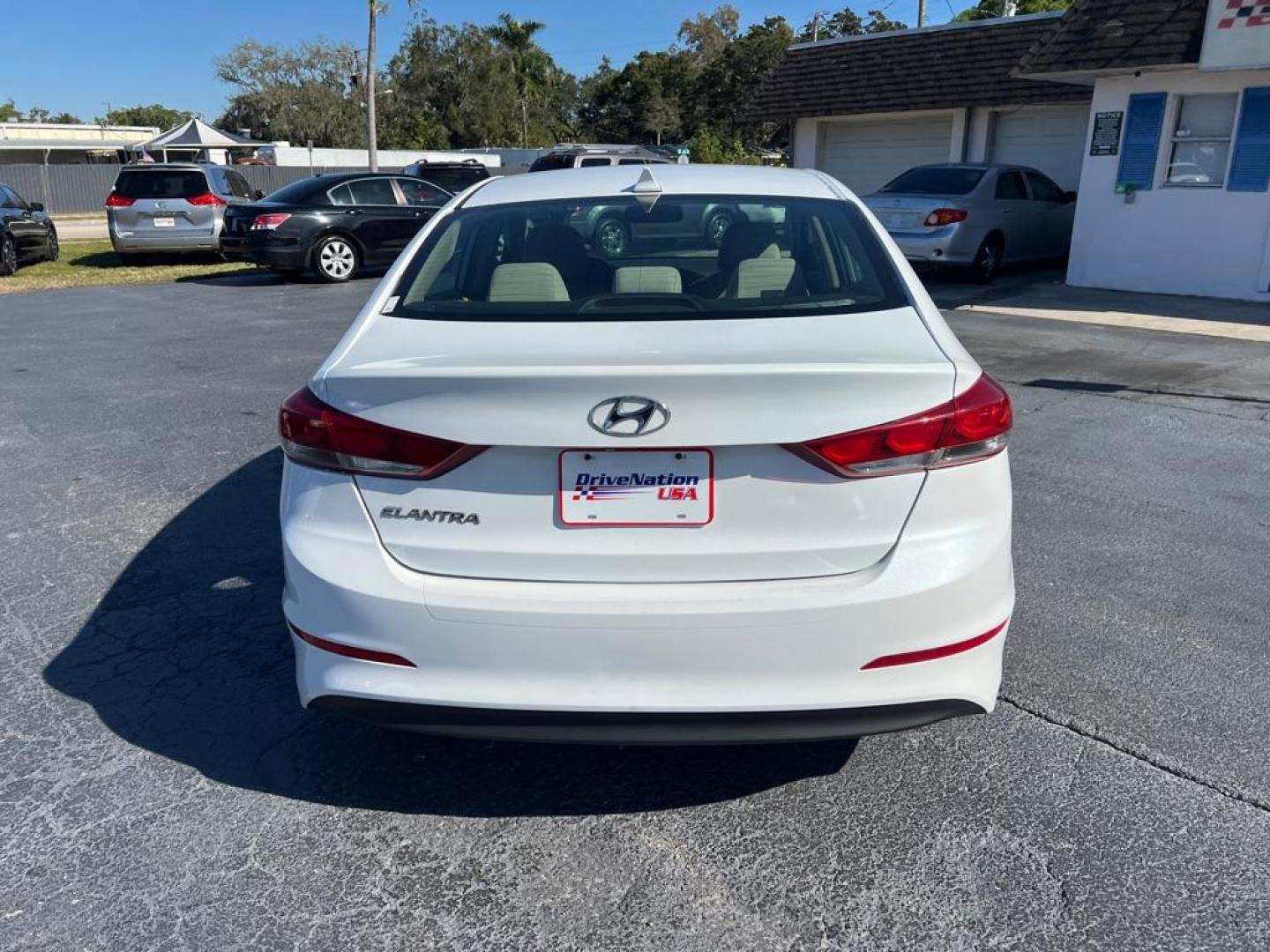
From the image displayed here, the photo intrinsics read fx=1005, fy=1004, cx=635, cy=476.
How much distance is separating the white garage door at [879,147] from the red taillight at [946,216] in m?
5.20

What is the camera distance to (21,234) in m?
16.1

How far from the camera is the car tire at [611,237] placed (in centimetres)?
356

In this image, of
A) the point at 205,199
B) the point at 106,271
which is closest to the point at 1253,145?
the point at 205,199

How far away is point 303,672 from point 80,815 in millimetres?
786

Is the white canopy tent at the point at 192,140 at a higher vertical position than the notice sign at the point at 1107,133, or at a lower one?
higher

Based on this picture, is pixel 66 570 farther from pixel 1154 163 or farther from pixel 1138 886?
pixel 1154 163

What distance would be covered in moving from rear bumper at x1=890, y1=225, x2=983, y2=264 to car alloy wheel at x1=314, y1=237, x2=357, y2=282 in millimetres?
7946

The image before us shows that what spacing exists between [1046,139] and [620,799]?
1700cm

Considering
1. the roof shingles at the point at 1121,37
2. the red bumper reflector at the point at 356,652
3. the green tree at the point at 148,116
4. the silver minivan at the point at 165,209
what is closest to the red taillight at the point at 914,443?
the red bumper reflector at the point at 356,652

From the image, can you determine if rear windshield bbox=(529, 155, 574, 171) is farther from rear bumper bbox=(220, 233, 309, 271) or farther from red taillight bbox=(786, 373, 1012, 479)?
red taillight bbox=(786, 373, 1012, 479)

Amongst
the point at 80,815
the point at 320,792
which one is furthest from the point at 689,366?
the point at 80,815

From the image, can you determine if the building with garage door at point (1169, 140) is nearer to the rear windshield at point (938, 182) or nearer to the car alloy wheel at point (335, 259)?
the rear windshield at point (938, 182)

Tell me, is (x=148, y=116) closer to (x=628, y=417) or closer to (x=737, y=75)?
(x=737, y=75)

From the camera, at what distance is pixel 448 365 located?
236 cm
